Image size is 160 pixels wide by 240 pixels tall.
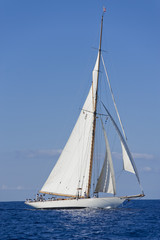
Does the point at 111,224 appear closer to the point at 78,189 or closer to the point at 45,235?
the point at 45,235

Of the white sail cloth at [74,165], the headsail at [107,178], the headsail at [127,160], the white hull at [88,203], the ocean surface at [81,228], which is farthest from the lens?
the white sail cloth at [74,165]

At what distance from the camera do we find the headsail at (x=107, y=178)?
5675 centimetres

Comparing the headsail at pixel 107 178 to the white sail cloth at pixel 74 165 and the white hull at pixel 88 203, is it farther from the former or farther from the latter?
the white sail cloth at pixel 74 165

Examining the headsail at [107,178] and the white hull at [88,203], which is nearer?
Result: the white hull at [88,203]

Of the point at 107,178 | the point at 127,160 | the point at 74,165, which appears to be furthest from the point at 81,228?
the point at 74,165

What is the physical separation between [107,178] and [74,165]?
5.53 m

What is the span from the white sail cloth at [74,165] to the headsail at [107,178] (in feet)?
8.71

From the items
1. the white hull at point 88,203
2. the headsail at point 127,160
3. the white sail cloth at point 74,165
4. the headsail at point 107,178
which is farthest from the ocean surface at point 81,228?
the white sail cloth at point 74,165

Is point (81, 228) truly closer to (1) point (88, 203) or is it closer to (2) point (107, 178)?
(1) point (88, 203)

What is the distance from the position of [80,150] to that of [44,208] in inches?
389

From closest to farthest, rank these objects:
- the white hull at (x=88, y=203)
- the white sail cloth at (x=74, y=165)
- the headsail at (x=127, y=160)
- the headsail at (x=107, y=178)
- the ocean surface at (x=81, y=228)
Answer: the ocean surface at (x=81, y=228) < the headsail at (x=127, y=160) < the white hull at (x=88, y=203) < the headsail at (x=107, y=178) < the white sail cloth at (x=74, y=165)

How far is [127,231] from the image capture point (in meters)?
39.2

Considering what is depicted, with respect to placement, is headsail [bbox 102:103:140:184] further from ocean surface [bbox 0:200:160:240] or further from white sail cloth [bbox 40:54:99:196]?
white sail cloth [bbox 40:54:99:196]

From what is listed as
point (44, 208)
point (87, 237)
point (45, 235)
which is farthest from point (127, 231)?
point (44, 208)
